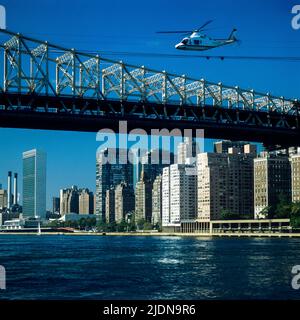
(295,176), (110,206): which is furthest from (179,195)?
(110,206)

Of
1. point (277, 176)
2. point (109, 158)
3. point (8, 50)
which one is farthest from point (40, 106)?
point (109, 158)

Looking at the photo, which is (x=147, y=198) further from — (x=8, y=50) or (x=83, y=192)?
(x=8, y=50)

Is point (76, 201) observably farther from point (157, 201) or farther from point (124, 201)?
point (157, 201)

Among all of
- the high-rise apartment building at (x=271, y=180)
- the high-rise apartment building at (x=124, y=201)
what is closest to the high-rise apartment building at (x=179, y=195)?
the high-rise apartment building at (x=271, y=180)

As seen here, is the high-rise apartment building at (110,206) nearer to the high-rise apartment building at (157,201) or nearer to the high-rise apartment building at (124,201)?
the high-rise apartment building at (124,201)

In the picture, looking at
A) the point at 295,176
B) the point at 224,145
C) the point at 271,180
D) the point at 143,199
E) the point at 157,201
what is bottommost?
the point at 157,201

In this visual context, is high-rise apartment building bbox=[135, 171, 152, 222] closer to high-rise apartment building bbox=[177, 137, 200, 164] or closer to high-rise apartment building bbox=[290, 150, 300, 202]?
high-rise apartment building bbox=[177, 137, 200, 164]
